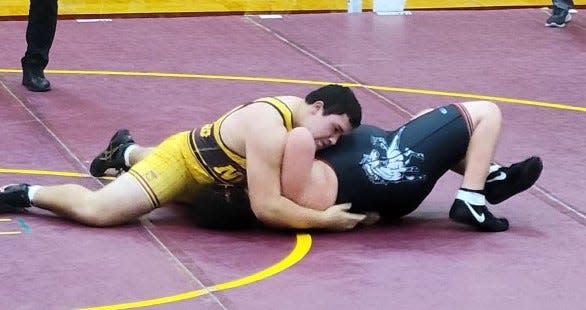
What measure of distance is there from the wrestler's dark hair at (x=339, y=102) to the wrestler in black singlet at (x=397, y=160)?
0.63 feet

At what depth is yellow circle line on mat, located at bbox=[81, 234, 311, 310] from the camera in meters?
5.23

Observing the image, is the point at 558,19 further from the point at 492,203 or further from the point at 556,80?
the point at 492,203

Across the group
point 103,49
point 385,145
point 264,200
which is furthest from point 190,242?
point 103,49

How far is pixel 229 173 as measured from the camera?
6.07 meters

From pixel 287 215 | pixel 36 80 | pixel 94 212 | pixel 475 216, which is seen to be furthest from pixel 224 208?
pixel 36 80

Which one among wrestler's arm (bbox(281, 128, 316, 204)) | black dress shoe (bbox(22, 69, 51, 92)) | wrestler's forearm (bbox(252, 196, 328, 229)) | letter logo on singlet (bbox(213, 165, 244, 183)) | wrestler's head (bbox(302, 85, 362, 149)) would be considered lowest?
black dress shoe (bbox(22, 69, 51, 92))

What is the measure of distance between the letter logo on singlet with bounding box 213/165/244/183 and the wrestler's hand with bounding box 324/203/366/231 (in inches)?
16.2

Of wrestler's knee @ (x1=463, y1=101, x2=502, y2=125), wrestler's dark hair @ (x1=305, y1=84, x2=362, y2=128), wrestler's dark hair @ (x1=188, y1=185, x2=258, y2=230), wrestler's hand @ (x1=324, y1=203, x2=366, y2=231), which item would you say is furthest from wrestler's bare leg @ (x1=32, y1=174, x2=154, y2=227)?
wrestler's knee @ (x1=463, y1=101, x2=502, y2=125)

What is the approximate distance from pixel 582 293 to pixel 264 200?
1.39 metres

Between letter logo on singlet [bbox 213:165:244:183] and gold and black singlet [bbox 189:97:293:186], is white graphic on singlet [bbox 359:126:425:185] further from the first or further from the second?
letter logo on singlet [bbox 213:165:244:183]

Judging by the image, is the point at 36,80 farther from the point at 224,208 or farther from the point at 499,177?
the point at 499,177

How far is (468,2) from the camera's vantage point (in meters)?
11.6

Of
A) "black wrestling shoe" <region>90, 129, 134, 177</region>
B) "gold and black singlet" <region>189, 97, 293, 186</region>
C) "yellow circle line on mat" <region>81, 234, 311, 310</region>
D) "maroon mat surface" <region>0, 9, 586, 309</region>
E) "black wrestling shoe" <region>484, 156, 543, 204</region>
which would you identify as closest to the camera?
"yellow circle line on mat" <region>81, 234, 311, 310</region>

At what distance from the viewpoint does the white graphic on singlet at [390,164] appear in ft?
20.0
